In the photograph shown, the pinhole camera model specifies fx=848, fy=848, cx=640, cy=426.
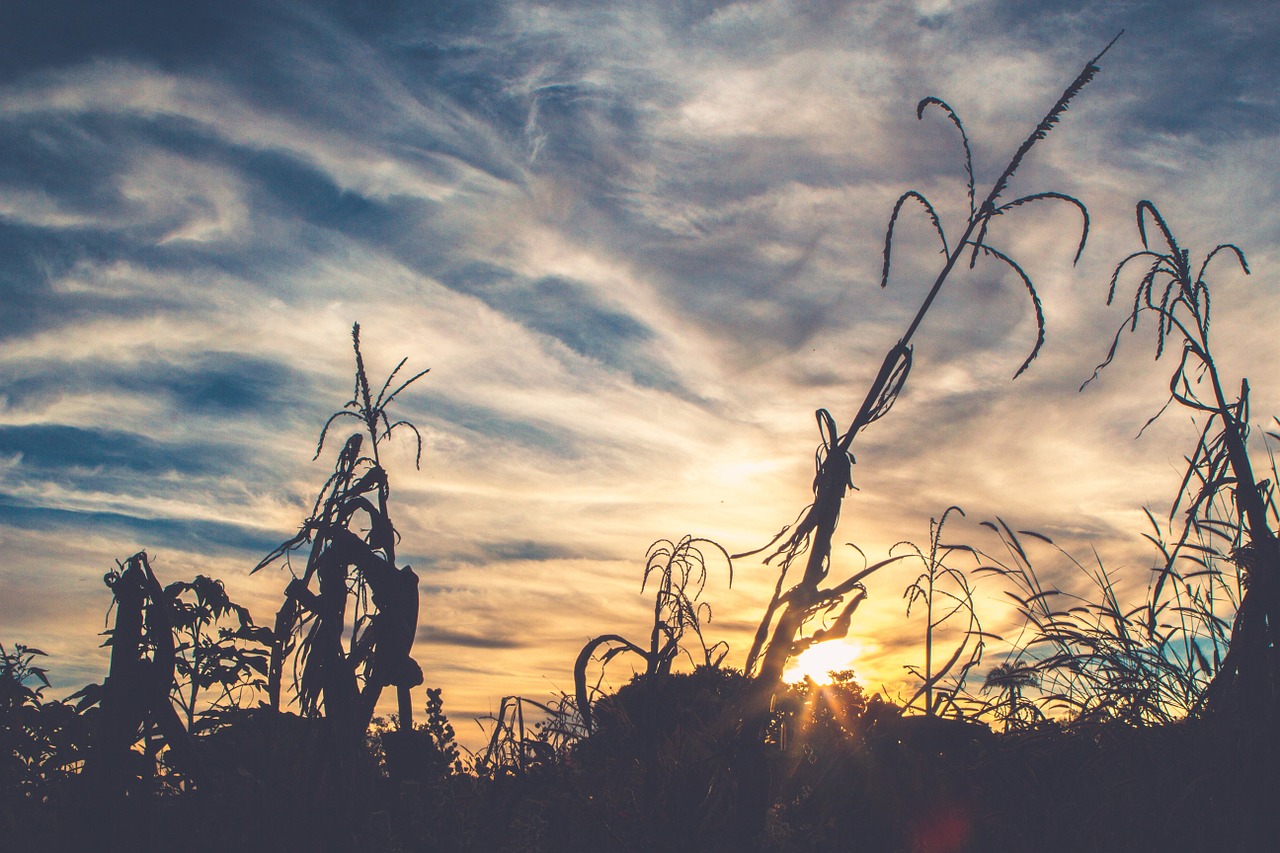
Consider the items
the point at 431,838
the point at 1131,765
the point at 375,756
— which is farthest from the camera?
the point at 375,756

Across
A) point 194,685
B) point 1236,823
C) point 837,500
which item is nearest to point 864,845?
point 1236,823

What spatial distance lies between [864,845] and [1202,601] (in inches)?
51.7

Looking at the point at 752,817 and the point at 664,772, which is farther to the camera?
the point at 664,772

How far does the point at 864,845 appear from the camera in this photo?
254 cm

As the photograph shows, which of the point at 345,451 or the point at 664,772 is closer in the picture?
the point at 664,772

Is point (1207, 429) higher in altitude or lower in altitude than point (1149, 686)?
higher

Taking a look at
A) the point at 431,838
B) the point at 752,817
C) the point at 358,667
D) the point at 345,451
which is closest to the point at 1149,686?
the point at 752,817

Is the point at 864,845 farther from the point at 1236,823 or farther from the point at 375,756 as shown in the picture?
the point at 375,756

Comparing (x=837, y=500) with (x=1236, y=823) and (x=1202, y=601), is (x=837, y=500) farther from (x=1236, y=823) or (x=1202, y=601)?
(x=1202, y=601)

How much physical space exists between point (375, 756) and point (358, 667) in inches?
39.1

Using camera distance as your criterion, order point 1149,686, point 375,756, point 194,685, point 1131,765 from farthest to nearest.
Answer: point 375,756 → point 194,685 → point 1149,686 → point 1131,765

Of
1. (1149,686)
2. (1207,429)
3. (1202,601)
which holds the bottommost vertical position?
(1149,686)

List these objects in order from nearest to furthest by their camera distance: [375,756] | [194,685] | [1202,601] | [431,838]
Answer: [1202,601] < [431,838] < [194,685] < [375,756]

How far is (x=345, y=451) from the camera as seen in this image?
3.74 metres
